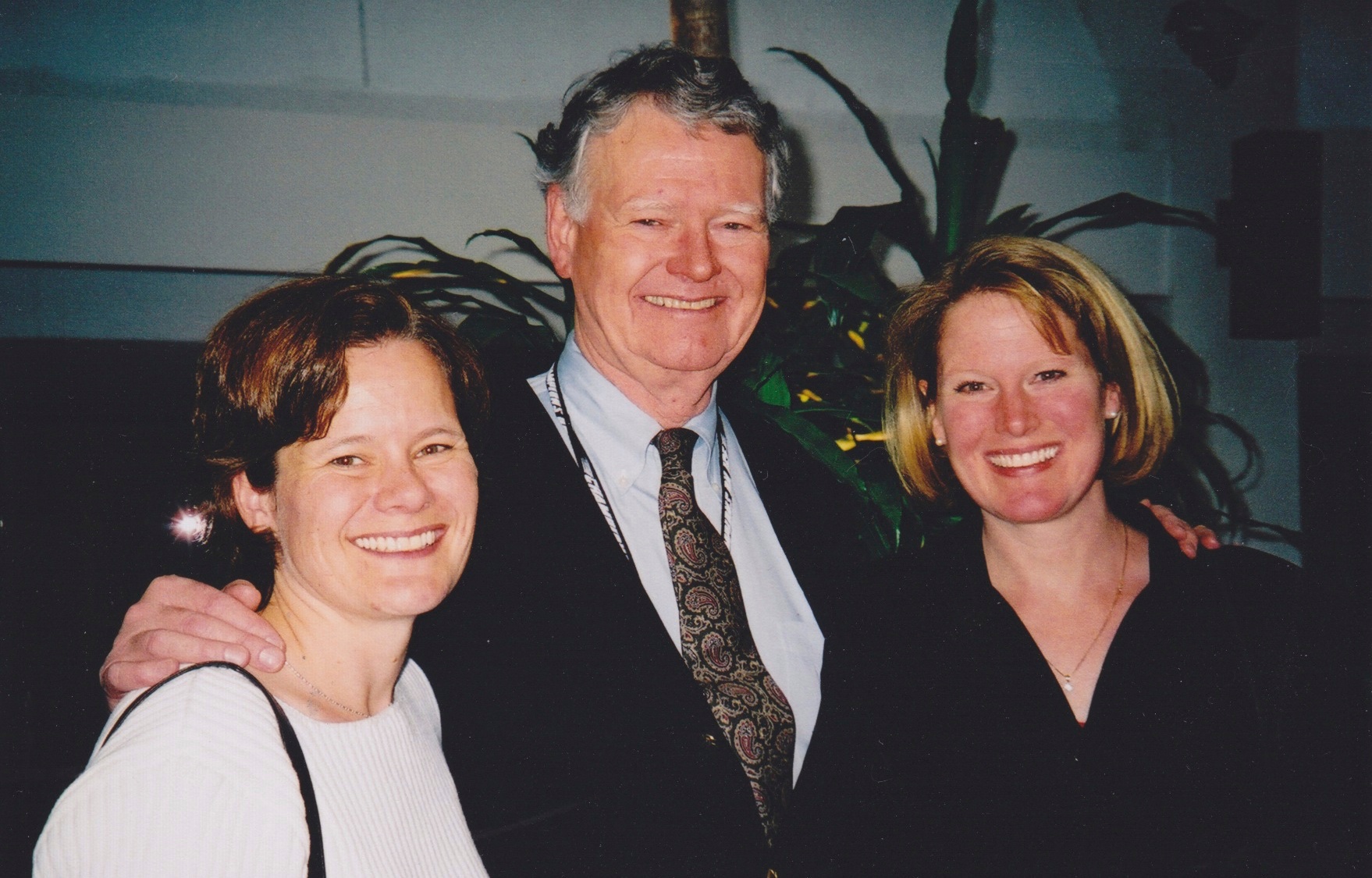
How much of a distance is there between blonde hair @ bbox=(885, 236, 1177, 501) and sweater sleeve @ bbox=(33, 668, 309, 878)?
4.43 feet

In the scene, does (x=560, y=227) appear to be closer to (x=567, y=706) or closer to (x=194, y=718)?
(x=567, y=706)

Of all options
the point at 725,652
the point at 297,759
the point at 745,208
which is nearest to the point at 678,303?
the point at 745,208

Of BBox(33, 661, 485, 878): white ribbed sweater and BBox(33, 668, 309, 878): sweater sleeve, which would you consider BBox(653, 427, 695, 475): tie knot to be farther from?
BBox(33, 668, 309, 878): sweater sleeve

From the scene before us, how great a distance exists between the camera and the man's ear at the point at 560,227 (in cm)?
179

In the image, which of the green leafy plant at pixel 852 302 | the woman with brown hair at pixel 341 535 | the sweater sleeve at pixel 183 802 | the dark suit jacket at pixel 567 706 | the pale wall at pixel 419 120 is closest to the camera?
the sweater sleeve at pixel 183 802

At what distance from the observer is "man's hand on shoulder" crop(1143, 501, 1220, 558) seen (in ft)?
5.32

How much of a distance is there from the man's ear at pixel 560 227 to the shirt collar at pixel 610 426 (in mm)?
227

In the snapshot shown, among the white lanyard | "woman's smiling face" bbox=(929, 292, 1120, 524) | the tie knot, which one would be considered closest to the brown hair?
the white lanyard

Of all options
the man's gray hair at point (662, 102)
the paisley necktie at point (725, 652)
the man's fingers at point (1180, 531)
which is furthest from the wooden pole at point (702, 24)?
the man's fingers at point (1180, 531)

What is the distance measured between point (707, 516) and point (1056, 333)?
736 mm

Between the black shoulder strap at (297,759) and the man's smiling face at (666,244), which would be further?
the man's smiling face at (666,244)

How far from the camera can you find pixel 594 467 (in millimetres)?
1641

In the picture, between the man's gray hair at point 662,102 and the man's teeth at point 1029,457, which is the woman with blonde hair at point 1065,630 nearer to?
the man's teeth at point 1029,457

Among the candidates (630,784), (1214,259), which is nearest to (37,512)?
(630,784)
